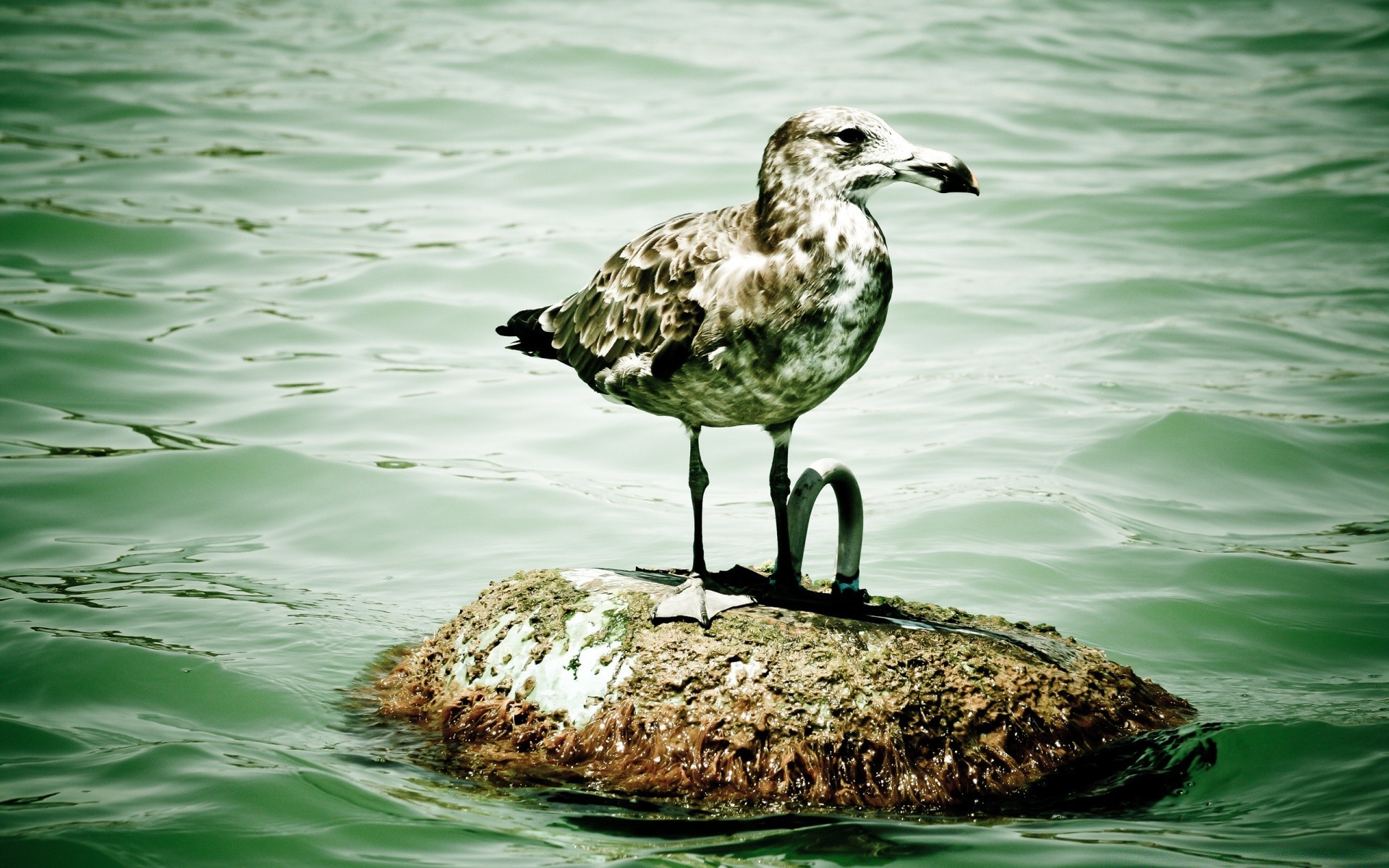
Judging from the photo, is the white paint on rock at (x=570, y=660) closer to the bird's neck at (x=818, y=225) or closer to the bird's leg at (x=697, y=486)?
the bird's leg at (x=697, y=486)

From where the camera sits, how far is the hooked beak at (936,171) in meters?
4.93

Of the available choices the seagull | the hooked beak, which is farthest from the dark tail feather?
the hooked beak

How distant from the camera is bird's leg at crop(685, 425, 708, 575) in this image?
543cm

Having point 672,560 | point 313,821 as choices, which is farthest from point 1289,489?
point 313,821

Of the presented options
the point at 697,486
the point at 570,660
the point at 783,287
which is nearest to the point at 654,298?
the point at 783,287

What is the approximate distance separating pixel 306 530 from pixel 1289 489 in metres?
6.40

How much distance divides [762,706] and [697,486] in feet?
3.43

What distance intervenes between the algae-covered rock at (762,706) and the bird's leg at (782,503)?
374mm

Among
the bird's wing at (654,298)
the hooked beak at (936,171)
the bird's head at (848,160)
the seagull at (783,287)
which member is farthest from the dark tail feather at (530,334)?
the hooked beak at (936,171)

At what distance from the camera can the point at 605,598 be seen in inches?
209

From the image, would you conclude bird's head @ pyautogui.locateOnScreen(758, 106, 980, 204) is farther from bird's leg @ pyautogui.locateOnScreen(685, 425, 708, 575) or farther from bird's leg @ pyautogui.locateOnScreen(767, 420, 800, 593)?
bird's leg @ pyautogui.locateOnScreen(685, 425, 708, 575)

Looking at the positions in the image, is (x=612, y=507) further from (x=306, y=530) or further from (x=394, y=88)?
(x=394, y=88)

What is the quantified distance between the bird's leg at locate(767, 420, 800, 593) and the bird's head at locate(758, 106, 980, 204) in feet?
3.19

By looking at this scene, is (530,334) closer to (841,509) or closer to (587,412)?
(841,509)
